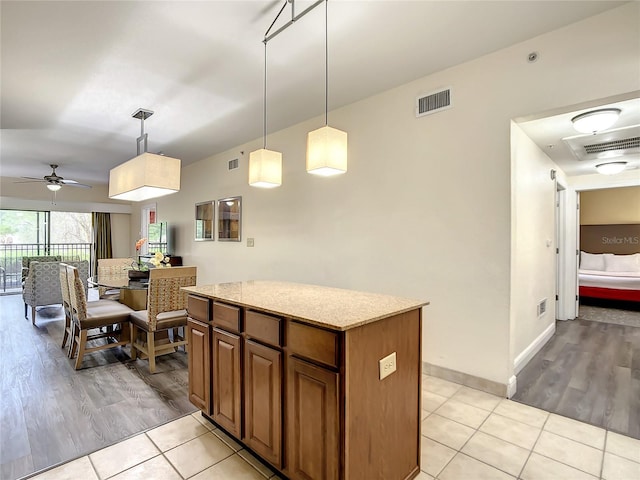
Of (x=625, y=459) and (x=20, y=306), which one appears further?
(x=20, y=306)

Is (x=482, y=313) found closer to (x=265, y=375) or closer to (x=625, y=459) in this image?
(x=625, y=459)

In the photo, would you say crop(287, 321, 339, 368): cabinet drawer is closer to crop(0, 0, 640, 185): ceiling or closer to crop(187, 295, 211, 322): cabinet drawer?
crop(187, 295, 211, 322): cabinet drawer

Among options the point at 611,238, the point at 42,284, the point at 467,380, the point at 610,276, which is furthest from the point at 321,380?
the point at 611,238

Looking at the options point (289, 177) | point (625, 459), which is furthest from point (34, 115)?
point (625, 459)

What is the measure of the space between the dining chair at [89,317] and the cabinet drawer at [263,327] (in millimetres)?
2259

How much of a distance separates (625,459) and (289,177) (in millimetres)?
3930

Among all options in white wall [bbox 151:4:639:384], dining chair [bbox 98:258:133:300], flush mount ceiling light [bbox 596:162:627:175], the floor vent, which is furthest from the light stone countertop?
flush mount ceiling light [bbox 596:162:627:175]

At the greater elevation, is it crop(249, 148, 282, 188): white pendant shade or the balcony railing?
crop(249, 148, 282, 188): white pendant shade

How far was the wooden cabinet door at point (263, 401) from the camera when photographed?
1632 millimetres

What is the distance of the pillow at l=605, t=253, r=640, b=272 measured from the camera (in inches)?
258

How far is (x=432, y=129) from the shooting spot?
2.96m

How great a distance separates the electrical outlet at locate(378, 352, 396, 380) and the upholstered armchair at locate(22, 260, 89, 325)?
5.04m

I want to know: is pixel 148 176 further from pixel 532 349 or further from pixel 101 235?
pixel 101 235

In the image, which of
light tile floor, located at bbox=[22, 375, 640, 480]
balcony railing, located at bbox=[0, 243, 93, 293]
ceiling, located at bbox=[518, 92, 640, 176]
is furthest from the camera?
balcony railing, located at bbox=[0, 243, 93, 293]
